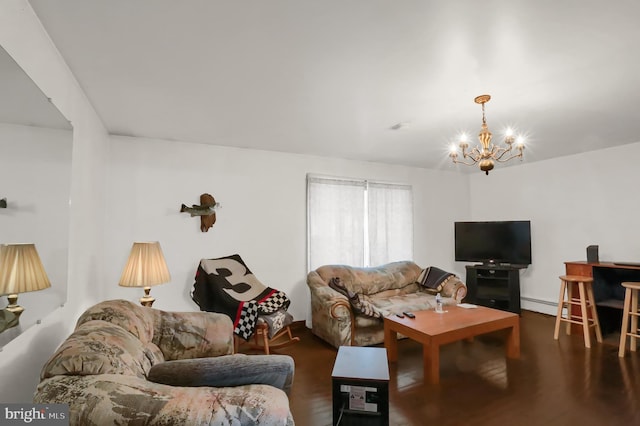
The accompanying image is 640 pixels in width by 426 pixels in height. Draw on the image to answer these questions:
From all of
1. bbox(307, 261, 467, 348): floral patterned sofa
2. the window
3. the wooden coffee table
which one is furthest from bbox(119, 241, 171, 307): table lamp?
the wooden coffee table

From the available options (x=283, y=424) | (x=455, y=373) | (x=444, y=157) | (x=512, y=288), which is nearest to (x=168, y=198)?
(x=283, y=424)

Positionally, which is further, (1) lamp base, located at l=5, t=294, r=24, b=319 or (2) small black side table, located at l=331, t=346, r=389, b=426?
(2) small black side table, located at l=331, t=346, r=389, b=426

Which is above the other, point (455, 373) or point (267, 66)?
point (267, 66)

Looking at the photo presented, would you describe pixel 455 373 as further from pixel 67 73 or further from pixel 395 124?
pixel 67 73

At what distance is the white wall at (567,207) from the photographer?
13.5ft

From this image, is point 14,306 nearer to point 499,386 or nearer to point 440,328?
point 440,328

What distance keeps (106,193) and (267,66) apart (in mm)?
2558

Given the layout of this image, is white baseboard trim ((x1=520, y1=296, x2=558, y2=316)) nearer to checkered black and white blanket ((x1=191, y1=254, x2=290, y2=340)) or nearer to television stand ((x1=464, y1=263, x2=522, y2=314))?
television stand ((x1=464, y1=263, x2=522, y2=314))

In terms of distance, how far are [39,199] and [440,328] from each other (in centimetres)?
310

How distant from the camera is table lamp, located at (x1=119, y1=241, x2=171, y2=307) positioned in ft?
8.80

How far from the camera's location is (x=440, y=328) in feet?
9.50

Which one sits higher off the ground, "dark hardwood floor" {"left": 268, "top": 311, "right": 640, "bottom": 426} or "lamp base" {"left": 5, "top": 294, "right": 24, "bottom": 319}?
"lamp base" {"left": 5, "top": 294, "right": 24, "bottom": 319}

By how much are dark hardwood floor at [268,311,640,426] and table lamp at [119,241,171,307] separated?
5.11ft

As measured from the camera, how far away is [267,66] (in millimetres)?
2102
